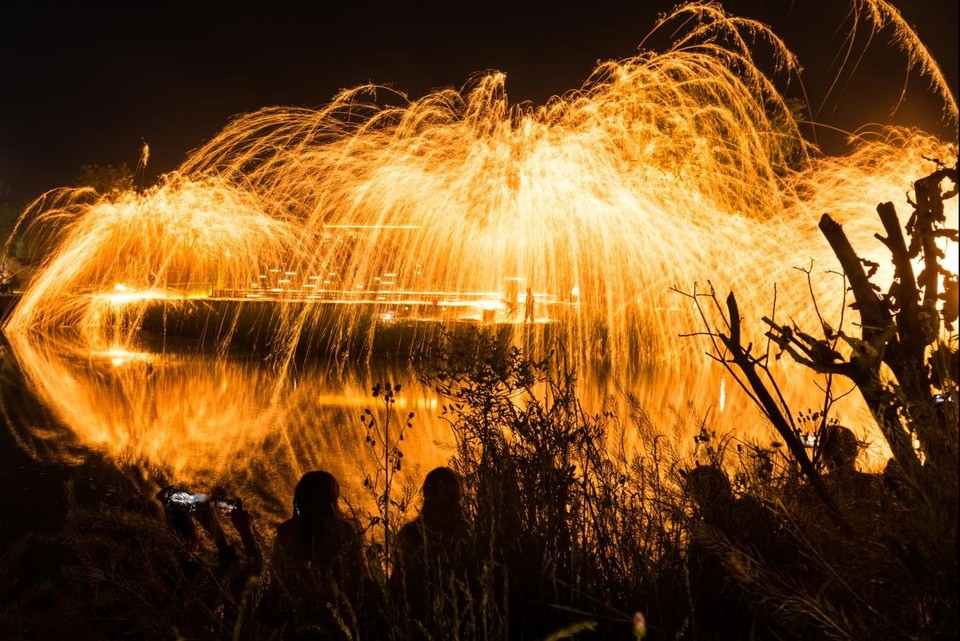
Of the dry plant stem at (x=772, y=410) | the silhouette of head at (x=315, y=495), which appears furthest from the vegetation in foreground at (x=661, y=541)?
the silhouette of head at (x=315, y=495)

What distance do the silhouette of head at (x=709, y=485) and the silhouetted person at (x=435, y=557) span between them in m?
1.11

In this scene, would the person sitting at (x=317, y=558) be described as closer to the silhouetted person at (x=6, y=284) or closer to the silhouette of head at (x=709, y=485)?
the silhouette of head at (x=709, y=485)

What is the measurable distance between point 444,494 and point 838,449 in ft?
7.00

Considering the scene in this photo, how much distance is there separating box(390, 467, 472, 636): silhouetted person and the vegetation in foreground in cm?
5

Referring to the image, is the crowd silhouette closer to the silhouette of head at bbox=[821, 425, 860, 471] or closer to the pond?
the silhouette of head at bbox=[821, 425, 860, 471]

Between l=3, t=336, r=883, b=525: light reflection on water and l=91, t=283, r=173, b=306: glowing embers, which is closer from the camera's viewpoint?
l=3, t=336, r=883, b=525: light reflection on water

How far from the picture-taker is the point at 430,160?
17.3 m

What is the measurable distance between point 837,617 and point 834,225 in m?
1.56

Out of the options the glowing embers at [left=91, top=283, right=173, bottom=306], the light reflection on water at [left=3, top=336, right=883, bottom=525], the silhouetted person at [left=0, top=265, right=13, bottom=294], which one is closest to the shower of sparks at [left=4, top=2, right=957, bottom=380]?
→ the light reflection on water at [left=3, top=336, right=883, bottom=525]

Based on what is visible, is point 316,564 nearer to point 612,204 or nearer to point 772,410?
point 772,410

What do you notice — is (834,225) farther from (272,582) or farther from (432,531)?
(272,582)

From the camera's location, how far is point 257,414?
13336 millimetres

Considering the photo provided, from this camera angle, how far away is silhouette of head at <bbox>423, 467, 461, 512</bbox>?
4.50 metres

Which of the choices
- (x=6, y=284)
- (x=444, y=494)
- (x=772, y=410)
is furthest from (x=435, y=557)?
(x=6, y=284)
